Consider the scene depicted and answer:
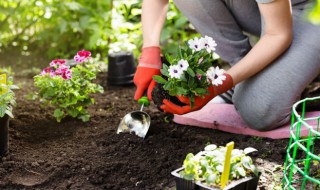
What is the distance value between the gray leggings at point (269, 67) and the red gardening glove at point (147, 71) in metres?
0.37

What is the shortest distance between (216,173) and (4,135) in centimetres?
112

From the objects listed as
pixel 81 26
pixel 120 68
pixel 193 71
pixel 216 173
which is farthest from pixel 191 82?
pixel 81 26

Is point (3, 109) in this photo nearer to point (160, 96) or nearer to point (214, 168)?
point (160, 96)

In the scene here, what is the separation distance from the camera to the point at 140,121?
9.22 feet

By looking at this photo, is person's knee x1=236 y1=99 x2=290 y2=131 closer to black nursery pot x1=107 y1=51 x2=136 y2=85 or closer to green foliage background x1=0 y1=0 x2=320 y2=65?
black nursery pot x1=107 y1=51 x2=136 y2=85

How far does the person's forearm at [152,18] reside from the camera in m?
2.88

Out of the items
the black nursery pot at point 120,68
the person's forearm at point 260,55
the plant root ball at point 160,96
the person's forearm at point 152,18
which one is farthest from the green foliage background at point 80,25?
the person's forearm at point 260,55

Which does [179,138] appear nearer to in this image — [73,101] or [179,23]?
[73,101]

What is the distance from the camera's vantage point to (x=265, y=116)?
2.72 metres

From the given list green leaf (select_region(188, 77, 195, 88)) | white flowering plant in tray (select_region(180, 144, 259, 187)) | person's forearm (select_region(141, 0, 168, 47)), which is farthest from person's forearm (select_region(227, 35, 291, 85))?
white flowering plant in tray (select_region(180, 144, 259, 187))

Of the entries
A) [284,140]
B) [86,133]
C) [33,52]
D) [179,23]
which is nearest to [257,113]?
[284,140]

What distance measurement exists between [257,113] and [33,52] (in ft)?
7.88

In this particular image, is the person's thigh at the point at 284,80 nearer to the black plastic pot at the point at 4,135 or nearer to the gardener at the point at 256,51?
the gardener at the point at 256,51

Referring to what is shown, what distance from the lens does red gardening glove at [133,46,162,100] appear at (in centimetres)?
269
